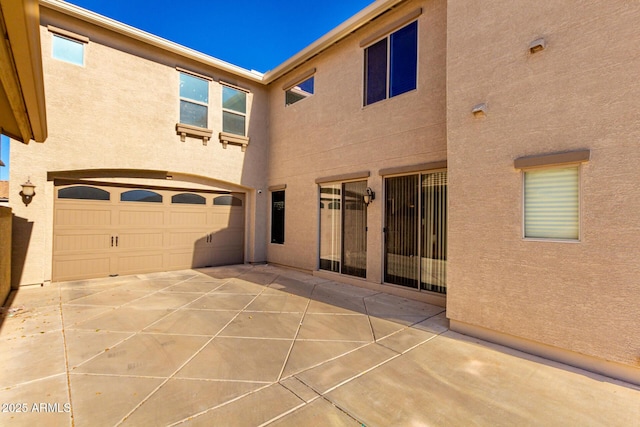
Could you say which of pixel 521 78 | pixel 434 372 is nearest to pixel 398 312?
pixel 434 372

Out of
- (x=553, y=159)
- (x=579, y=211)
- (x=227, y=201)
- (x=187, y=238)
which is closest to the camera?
(x=579, y=211)

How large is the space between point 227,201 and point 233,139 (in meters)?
1.95

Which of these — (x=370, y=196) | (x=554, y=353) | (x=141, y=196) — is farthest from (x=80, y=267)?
(x=554, y=353)

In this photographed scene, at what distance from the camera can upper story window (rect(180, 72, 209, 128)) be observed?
27.0 ft

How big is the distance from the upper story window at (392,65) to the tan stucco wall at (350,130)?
167 millimetres

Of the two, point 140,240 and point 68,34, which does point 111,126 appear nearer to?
point 68,34

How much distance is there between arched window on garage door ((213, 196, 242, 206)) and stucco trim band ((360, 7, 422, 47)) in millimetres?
5768

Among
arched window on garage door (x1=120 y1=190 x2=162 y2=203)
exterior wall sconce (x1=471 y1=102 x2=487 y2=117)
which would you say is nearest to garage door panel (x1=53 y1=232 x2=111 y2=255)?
arched window on garage door (x1=120 y1=190 x2=162 y2=203)

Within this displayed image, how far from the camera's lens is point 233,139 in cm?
904

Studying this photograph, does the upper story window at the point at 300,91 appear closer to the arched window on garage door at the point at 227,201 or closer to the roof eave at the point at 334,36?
the roof eave at the point at 334,36

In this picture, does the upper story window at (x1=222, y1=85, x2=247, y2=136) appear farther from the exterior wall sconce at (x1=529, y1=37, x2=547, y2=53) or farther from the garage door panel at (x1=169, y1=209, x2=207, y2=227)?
the exterior wall sconce at (x1=529, y1=37, x2=547, y2=53)

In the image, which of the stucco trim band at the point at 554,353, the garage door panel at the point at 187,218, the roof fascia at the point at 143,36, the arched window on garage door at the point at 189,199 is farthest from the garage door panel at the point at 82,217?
the stucco trim band at the point at 554,353

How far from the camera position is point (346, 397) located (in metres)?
2.64

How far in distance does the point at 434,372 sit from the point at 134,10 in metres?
10.9
